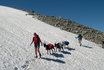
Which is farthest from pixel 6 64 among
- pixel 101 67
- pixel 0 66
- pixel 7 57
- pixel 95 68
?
pixel 101 67

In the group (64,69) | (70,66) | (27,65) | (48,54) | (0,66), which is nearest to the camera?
(0,66)

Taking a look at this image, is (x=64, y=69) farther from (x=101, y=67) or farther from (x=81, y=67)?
(x=101, y=67)

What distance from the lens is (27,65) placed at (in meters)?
8.41

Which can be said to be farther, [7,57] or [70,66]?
[70,66]

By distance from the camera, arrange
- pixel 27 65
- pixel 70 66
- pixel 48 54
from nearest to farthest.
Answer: pixel 27 65 → pixel 70 66 → pixel 48 54

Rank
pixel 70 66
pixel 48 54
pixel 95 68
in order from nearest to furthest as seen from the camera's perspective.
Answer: pixel 70 66
pixel 95 68
pixel 48 54

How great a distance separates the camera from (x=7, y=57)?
8781mm

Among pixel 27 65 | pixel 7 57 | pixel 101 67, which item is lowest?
pixel 101 67

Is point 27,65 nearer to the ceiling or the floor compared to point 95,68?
nearer to the ceiling

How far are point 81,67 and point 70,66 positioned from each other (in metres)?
1.19

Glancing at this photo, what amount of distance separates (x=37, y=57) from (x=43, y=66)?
4.91ft

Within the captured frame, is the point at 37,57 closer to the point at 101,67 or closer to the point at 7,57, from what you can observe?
the point at 7,57

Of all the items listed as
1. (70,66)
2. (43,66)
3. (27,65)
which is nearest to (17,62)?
(27,65)

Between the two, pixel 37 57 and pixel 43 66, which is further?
pixel 37 57
